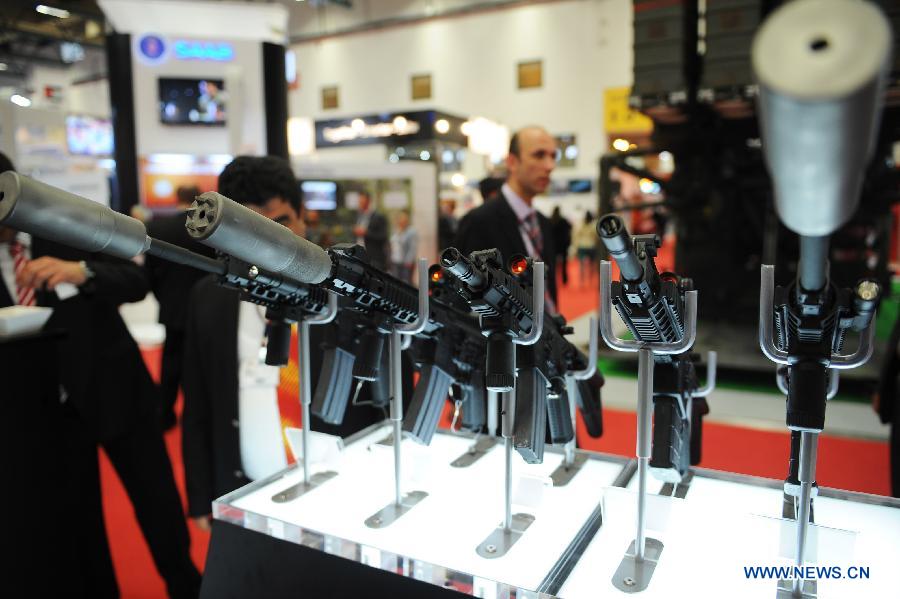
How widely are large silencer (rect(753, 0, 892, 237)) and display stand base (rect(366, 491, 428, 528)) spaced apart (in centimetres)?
92

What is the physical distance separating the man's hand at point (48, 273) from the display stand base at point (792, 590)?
6.53 ft

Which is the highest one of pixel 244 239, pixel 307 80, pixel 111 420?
pixel 307 80

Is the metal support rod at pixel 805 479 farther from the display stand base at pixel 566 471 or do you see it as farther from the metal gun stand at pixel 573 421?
the display stand base at pixel 566 471

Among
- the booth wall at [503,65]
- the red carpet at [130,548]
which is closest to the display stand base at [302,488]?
the red carpet at [130,548]

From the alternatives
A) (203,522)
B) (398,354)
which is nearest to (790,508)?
(398,354)

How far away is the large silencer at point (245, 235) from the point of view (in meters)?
0.73

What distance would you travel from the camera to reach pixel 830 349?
2.69ft

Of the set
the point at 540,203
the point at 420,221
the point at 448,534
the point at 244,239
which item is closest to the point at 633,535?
the point at 448,534

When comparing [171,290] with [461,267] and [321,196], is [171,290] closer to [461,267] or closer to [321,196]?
[461,267]

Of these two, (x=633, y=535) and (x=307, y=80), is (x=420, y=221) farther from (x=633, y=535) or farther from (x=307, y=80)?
(x=307, y=80)

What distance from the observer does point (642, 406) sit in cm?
97

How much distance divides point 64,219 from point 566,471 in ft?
3.44

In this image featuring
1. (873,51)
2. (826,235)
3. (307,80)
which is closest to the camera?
(873,51)

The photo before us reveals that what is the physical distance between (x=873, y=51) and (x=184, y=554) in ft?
8.08
